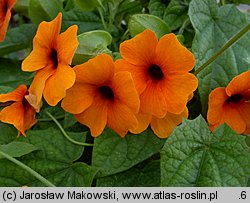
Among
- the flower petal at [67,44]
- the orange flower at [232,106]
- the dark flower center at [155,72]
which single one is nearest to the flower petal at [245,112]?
the orange flower at [232,106]

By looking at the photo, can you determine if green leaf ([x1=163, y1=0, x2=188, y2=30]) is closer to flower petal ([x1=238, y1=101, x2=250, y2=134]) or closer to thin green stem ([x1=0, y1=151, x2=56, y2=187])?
flower petal ([x1=238, y1=101, x2=250, y2=134])

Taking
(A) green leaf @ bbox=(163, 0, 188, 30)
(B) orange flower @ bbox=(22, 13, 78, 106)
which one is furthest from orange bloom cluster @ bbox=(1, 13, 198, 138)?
(A) green leaf @ bbox=(163, 0, 188, 30)

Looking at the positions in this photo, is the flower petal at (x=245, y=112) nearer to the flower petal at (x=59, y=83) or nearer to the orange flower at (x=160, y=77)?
the orange flower at (x=160, y=77)

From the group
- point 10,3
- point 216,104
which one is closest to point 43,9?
point 10,3

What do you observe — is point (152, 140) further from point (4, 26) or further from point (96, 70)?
point (4, 26)

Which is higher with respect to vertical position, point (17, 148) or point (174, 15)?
point (174, 15)
